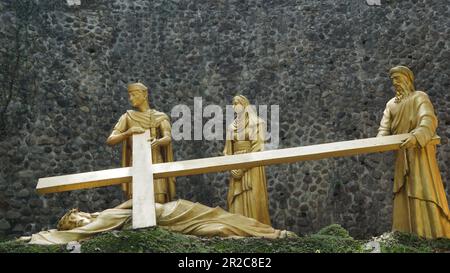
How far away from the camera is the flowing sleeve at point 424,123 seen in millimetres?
9688

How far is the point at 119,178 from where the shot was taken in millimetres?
9891

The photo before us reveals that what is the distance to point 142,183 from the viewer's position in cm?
980

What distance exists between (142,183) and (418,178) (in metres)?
3.60

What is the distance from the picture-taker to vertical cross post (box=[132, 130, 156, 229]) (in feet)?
30.8

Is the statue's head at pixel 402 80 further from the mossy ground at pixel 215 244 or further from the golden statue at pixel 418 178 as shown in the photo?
the mossy ground at pixel 215 244

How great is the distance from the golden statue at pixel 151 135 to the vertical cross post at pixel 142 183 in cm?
19

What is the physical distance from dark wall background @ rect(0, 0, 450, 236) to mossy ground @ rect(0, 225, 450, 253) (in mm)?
7555

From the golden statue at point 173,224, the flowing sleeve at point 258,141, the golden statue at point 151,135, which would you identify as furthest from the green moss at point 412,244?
the golden statue at point 151,135

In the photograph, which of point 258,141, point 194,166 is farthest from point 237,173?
point 194,166

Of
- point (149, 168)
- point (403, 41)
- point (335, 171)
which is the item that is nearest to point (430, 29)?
point (403, 41)
